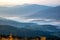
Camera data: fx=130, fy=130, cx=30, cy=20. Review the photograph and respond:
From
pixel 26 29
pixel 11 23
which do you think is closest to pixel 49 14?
pixel 26 29

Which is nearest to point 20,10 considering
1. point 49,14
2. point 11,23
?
point 11,23

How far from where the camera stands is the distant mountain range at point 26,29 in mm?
1678

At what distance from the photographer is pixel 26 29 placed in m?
1.69

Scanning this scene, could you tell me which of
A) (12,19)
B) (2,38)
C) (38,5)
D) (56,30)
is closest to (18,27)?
(12,19)

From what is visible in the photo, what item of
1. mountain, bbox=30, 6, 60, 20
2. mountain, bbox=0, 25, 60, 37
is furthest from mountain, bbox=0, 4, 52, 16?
mountain, bbox=0, 25, 60, 37

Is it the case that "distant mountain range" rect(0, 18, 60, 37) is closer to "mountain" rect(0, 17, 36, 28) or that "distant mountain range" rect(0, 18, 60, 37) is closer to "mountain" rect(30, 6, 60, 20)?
"mountain" rect(0, 17, 36, 28)

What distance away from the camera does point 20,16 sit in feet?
5.63

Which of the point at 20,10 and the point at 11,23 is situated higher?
the point at 20,10

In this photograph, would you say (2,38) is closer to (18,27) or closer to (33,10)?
(18,27)

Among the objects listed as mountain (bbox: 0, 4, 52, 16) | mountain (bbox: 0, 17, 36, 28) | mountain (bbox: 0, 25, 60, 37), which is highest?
mountain (bbox: 0, 4, 52, 16)

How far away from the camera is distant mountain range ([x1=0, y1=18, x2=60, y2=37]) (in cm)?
168

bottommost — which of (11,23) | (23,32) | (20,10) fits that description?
(23,32)

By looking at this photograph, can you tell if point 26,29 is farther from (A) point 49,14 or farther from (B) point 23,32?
(A) point 49,14

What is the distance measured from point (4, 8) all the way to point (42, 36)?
0.62 metres
